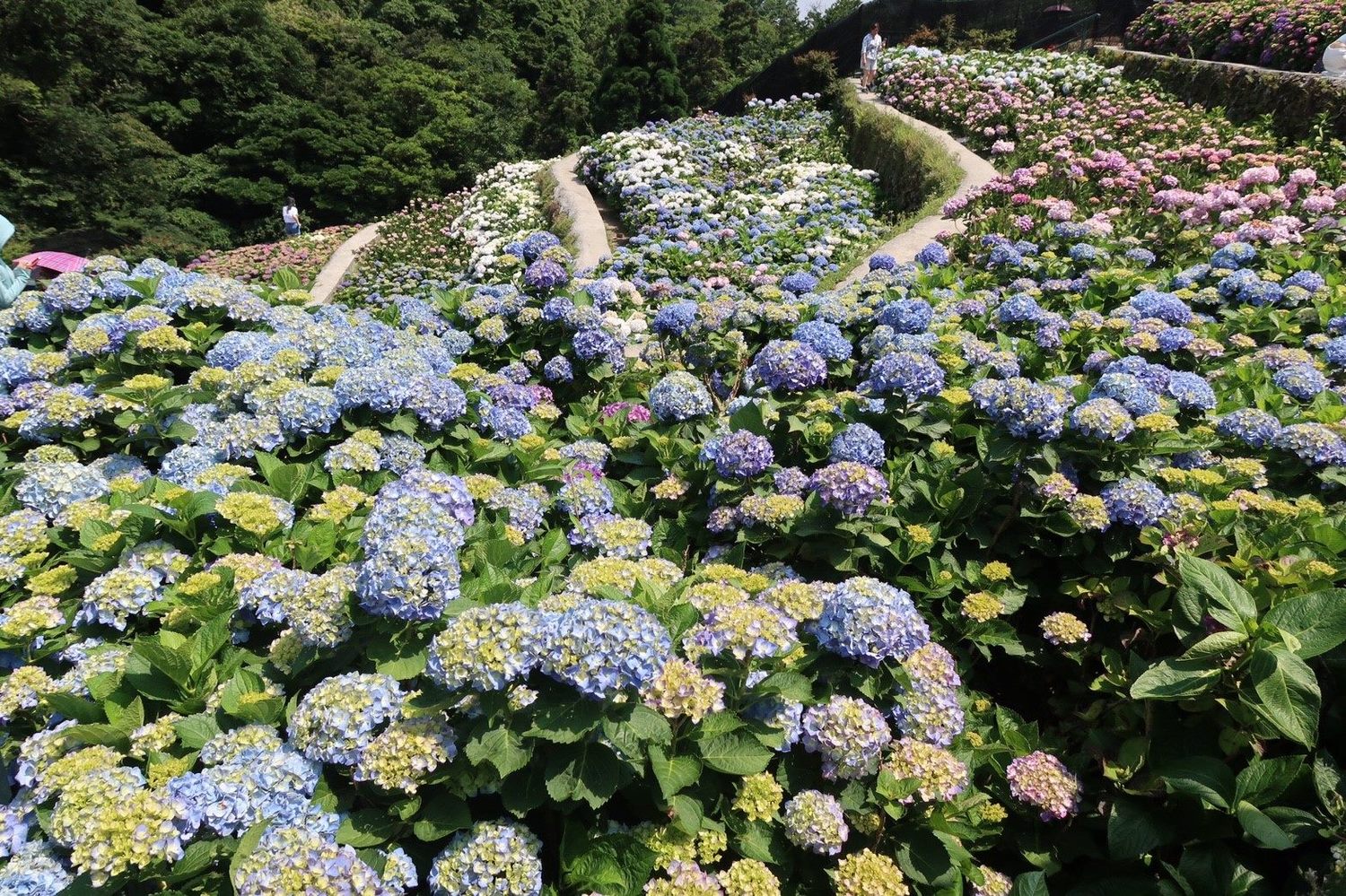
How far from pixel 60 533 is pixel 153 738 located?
40.7 inches

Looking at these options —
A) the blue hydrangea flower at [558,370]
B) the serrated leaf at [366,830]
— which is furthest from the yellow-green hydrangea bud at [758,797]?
the blue hydrangea flower at [558,370]

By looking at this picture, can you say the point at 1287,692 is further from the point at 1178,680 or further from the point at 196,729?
the point at 196,729

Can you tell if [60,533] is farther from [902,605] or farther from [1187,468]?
[1187,468]

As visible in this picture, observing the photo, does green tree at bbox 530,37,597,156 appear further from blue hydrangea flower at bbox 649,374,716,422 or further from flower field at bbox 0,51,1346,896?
blue hydrangea flower at bbox 649,374,716,422

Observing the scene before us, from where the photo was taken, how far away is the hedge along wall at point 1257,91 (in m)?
7.87

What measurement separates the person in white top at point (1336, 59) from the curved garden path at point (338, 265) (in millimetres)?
13252

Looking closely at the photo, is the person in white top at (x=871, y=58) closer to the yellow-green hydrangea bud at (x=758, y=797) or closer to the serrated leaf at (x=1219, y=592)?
the serrated leaf at (x=1219, y=592)

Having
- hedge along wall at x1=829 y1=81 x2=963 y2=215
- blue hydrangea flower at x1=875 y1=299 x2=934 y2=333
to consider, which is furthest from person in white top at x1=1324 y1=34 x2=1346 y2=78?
blue hydrangea flower at x1=875 y1=299 x2=934 y2=333

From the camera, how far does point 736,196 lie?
10.4m

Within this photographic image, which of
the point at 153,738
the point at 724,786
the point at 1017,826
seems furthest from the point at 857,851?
the point at 153,738

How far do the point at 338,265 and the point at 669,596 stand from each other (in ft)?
46.1

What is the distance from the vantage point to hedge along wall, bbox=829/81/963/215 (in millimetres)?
9047

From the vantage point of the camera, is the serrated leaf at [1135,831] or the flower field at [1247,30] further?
the flower field at [1247,30]

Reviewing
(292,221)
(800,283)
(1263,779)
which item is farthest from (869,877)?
(292,221)
